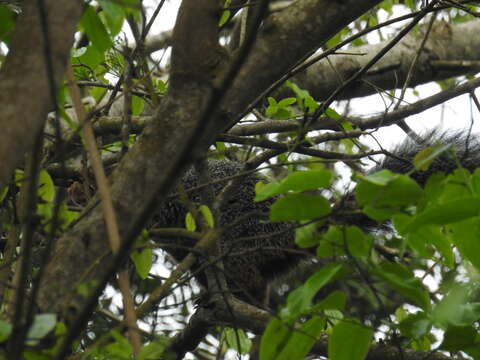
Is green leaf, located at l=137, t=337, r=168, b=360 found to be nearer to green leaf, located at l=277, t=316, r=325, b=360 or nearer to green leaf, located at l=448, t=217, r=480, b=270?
green leaf, located at l=277, t=316, r=325, b=360

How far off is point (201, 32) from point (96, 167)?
44 centimetres

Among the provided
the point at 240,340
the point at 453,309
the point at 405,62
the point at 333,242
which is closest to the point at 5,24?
the point at 333,242

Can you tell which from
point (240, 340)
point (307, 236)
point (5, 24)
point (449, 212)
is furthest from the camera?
point (240, 340)

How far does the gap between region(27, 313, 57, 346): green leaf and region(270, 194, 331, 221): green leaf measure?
467 millimetres

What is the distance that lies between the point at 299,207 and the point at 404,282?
247 mm

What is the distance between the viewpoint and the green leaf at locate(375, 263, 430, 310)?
122cm

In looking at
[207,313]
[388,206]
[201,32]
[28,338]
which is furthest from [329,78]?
[28,338]

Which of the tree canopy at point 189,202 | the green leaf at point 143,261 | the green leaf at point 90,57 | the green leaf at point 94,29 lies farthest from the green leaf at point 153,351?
the green leaf at point 90,57

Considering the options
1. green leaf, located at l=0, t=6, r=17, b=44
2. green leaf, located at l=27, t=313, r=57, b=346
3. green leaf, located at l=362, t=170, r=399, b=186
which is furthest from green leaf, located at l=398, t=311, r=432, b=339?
green leaf, located at l=0, t=6, r=17, b=44

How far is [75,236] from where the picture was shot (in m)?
1.48

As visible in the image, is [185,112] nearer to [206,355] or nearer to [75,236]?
[75,236]

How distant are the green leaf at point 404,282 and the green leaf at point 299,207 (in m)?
0.16

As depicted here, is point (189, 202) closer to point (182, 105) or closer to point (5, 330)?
point (182, 105)

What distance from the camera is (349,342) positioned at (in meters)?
1.39
